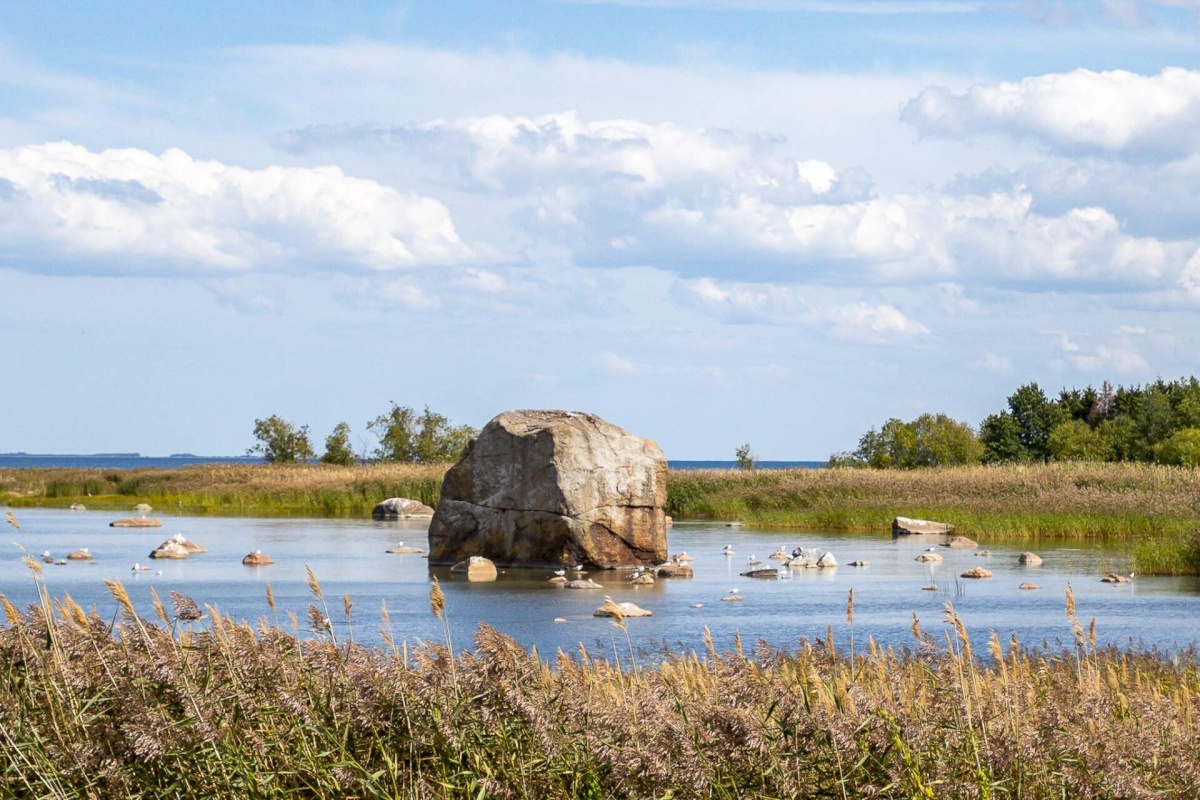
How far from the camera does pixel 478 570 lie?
27156mm

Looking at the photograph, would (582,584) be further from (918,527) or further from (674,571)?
(918,527)

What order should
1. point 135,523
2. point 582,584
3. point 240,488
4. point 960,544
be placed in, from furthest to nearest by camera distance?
point 240,488, point 135,523, point 960,544, point 582,584

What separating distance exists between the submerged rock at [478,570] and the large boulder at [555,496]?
1255mm

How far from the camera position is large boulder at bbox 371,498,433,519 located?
159 ft

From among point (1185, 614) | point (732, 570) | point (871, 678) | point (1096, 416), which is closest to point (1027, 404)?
point (1096, 416)

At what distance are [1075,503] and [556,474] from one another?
19300 mm

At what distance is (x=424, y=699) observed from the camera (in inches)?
263

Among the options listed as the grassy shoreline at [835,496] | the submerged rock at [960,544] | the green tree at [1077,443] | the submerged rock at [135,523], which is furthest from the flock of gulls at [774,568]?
the green tree at [1077,443]

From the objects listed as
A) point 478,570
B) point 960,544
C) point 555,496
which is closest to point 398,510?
point 960,544

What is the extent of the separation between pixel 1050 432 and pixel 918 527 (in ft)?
92.5

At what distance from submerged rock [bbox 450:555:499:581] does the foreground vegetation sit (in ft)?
63.8

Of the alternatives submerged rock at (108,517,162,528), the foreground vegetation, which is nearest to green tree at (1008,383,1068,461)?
submerged rock at (108,517,162,528)

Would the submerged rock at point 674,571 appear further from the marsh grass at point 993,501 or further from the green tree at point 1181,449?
the green tree at point 1181,449

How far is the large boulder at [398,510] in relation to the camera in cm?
4844
